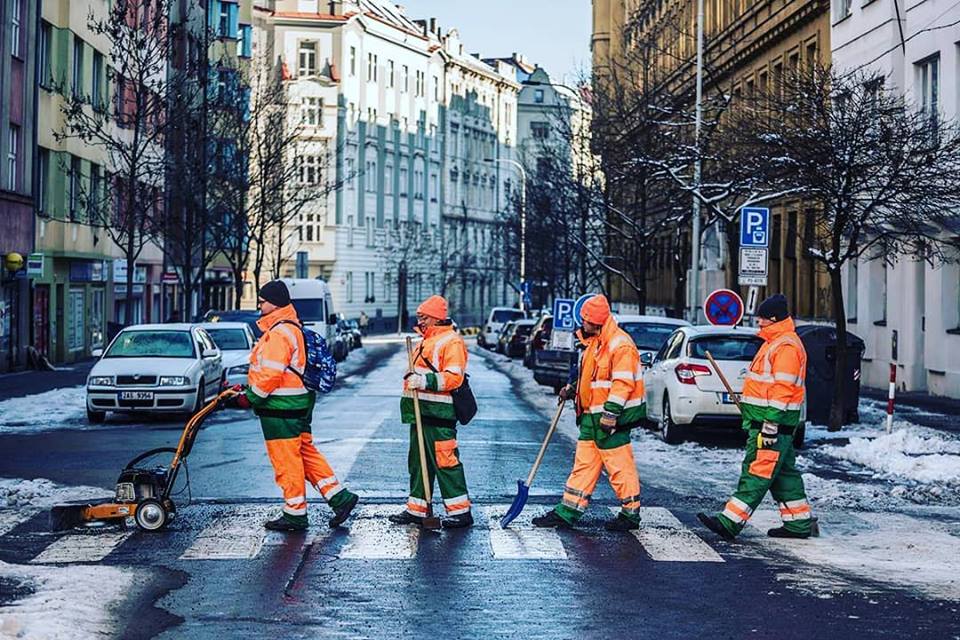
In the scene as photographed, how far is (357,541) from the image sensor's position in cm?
1157

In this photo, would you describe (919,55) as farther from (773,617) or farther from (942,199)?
(773,617)

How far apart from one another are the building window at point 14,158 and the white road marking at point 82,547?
28.4 m

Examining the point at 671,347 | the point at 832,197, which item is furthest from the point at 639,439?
the point at 832,197

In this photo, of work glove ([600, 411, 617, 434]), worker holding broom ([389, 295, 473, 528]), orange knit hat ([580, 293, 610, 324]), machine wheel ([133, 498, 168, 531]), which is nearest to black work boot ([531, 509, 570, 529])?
worker holding broom ([389, 295, 473, 528])

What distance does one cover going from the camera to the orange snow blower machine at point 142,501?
12.0 meters

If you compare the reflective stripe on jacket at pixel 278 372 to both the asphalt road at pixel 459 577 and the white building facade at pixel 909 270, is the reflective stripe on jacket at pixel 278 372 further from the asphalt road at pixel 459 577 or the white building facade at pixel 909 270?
the white building facade at pixel 909 270

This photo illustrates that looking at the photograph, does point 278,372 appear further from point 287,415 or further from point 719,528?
point 719,528

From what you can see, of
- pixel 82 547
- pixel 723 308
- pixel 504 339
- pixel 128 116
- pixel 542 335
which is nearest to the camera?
pixel 82 547

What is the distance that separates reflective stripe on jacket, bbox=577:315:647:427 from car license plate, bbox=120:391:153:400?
12753mm

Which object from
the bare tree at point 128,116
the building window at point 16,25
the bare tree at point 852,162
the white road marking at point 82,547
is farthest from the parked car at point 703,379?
the building window at point 16,25

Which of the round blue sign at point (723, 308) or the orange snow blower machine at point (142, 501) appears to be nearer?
the orange snow blower machine at point (142, 501)

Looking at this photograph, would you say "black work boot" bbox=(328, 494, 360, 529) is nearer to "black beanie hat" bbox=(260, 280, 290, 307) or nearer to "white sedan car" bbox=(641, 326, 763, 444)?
"black beanie hat" bbox=(260, 280, 290, 307)

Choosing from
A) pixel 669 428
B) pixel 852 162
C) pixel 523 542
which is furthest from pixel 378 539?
pixel 852 162

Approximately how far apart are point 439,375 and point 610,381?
1219 millimetres
